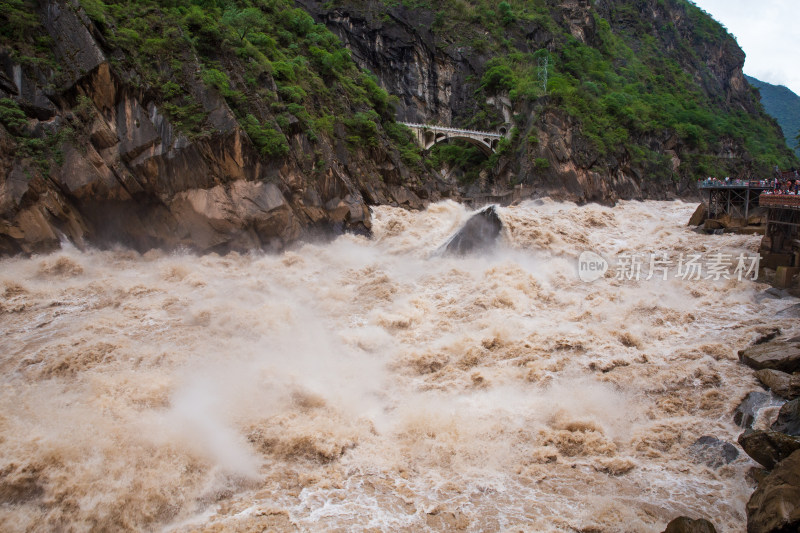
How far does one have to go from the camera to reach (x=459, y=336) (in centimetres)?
1570

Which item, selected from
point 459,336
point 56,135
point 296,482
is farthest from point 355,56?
point 296,482

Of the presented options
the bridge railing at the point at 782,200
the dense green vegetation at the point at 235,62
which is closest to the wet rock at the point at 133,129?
the dense green vegetation at the point at 235,62

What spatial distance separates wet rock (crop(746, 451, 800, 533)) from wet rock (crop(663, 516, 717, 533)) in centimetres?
71

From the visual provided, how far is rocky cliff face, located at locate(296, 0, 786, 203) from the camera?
46.2 m

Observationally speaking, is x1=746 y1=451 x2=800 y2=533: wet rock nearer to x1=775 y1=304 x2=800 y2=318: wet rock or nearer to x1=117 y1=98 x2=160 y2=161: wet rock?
x1=775 y1=304 x2=800 y2=318: wet rock

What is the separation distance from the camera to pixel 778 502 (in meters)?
6.46

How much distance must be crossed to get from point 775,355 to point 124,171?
81.3 ft

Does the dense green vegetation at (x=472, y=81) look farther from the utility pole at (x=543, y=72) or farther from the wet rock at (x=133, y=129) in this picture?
the wet rock at (x=133, y=129)

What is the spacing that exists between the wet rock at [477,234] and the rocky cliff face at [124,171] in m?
7.47

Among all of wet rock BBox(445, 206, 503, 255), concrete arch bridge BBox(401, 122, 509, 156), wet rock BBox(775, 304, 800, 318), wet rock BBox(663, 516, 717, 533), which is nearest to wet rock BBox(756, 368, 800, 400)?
wet rock BBox(775, 304, 800, 318)

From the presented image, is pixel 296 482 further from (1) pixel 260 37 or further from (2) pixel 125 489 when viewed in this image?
(1) pixel 260 37

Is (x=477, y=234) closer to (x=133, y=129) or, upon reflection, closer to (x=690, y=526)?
(x=133, y=129)

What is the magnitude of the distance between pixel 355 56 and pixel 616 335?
162 ft

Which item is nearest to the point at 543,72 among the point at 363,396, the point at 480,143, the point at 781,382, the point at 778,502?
the point at 480,143
